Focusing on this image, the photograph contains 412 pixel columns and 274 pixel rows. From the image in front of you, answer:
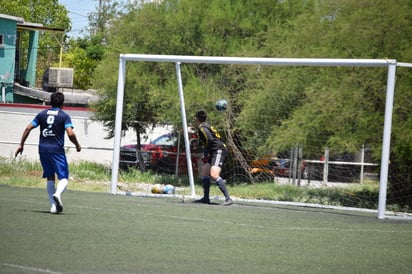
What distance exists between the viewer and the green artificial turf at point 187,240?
7836mm

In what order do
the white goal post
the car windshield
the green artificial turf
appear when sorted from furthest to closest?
1. the car windshield
2. the white goal post
3. the green artificial turf

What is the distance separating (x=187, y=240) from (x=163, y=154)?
1230cm

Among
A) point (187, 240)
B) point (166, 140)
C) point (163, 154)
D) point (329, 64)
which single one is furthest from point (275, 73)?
point (187, 240)

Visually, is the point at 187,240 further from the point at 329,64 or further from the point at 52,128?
the point at 329,64

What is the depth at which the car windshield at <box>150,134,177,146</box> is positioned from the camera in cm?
2255

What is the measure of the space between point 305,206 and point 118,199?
4.36 meters

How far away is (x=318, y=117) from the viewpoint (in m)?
20.3

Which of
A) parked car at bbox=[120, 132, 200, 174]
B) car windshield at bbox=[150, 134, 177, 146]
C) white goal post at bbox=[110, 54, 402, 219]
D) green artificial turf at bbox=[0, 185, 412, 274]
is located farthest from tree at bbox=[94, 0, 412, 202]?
green artificial turf at bbox=[0, 185, 412, 274]

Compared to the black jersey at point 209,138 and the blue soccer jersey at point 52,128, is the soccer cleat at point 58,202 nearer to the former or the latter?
the blue soccer jersey at point 52,128

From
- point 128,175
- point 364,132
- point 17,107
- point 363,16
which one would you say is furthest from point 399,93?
point 17,107

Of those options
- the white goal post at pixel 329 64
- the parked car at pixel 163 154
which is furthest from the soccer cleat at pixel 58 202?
the parked car at pixel 163 154

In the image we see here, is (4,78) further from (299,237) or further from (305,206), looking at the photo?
(299,237)

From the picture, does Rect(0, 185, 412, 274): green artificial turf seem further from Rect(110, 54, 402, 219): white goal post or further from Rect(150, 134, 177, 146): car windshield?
Rect(150, 134, 177, 146): car windshield

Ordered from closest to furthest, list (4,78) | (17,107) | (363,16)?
1. (363,16)
2. (17,107)
3. (4,78)
